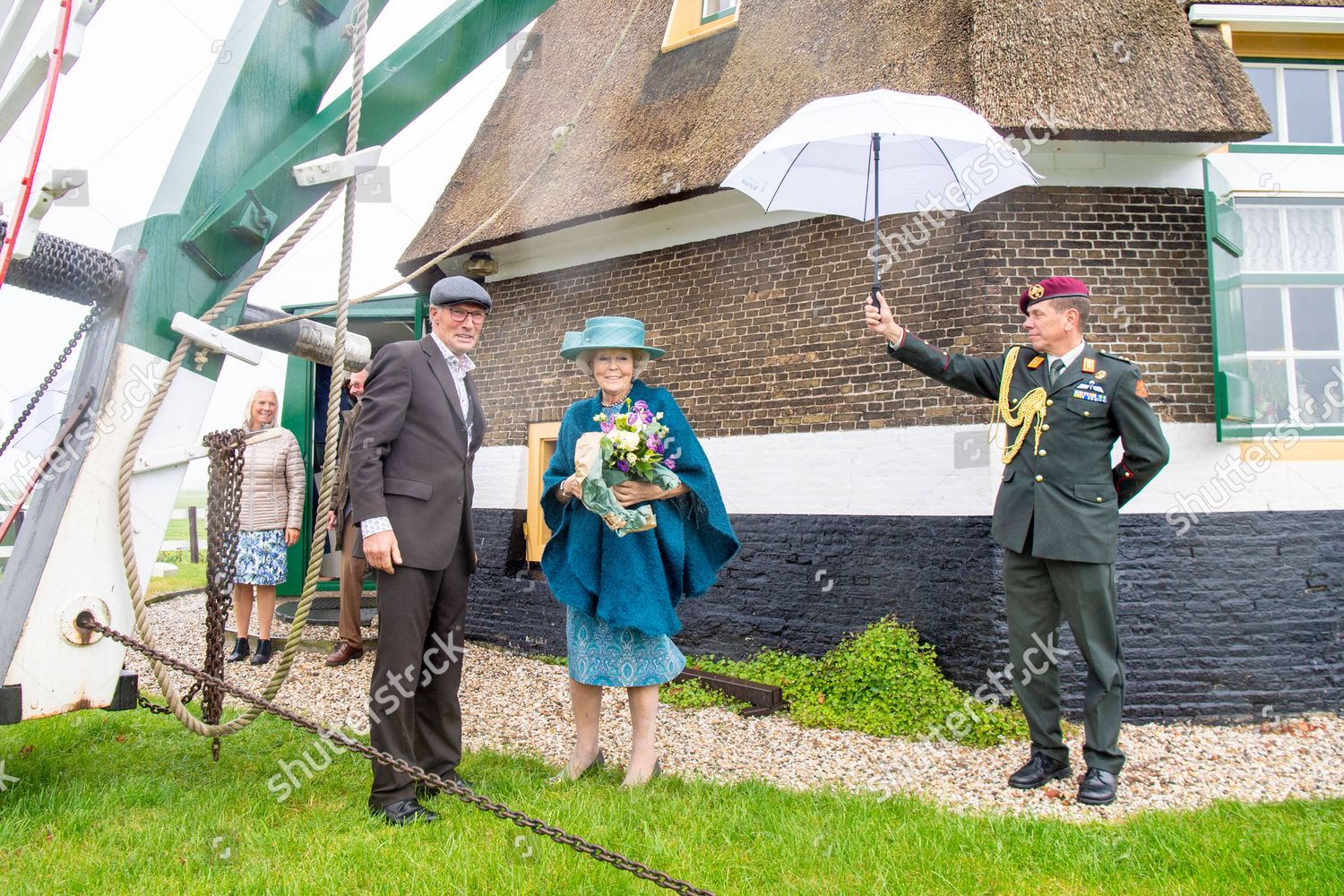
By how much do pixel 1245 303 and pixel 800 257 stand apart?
2997mm

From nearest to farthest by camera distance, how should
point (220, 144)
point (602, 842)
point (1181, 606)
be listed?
point (602, 842), point (220, 144), point (1181, 606)

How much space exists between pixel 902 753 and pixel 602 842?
90.9 inches

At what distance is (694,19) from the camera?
831cm

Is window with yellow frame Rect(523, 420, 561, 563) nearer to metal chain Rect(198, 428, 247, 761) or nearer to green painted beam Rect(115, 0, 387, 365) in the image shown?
metal chain Rect(198, 428, 247, 761)

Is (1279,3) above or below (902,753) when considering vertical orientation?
above

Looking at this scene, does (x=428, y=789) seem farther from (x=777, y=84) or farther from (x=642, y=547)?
(x=777, y=84)

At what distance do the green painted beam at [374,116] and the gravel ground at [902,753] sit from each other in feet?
9.23

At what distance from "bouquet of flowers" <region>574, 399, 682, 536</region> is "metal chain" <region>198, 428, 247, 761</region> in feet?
5.32

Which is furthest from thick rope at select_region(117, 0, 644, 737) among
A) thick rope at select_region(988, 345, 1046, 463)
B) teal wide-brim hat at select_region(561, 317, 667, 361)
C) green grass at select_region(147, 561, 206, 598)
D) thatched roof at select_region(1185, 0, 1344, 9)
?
green grass at select_region(147, 561, 206, 598)

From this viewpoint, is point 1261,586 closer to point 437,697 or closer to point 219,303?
point 437,697

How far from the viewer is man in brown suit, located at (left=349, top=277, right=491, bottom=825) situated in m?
3.52

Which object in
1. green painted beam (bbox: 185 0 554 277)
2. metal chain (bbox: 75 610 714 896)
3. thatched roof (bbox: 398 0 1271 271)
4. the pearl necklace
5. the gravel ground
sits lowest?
the gravel ground

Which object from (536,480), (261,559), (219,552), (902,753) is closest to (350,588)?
(261,559)

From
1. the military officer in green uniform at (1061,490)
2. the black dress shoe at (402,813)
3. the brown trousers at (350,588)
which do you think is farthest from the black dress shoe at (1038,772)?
the brown trousers at (350,588)
